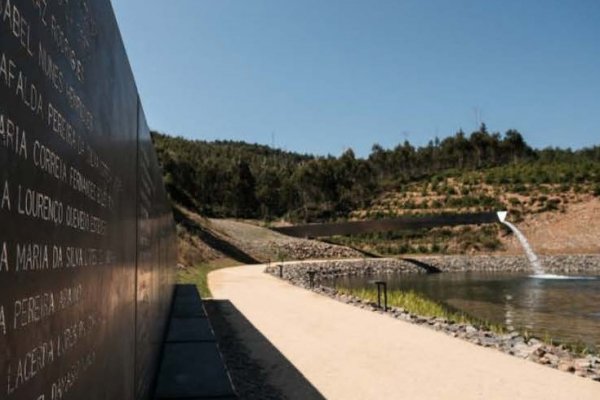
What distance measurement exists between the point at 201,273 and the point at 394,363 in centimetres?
2198

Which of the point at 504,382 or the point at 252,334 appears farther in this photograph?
the point at 252,334

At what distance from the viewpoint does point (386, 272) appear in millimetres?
43375

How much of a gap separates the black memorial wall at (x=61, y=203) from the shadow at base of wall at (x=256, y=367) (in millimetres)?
4679

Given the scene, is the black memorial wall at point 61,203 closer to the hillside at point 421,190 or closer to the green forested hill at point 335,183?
the hillside at point 421,190

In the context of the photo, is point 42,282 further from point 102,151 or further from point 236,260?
point 236,260

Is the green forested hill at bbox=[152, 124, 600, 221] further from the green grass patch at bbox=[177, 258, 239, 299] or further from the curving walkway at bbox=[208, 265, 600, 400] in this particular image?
the curving walkway at bbox=[208, 265, 600, 400]

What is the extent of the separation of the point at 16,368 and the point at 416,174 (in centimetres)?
10002

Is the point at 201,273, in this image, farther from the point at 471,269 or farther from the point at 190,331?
the point at 471,269

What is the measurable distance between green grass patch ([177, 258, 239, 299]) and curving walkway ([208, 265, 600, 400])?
7425 mm

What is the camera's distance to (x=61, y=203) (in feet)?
5.26

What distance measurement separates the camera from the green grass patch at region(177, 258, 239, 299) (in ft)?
72.6

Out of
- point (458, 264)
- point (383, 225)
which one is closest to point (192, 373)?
point (458, 264)

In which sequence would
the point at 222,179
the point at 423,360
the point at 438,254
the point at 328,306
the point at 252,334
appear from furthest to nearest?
the point at 222,179 < the point at 438,254 < the point at 328,306 < the point at 252,334 < the point at 423,360

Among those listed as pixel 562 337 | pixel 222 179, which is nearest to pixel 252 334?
pixel 562 337
